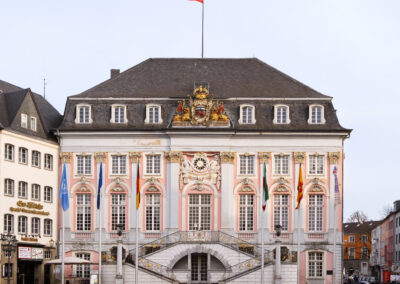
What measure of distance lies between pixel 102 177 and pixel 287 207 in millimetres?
15420

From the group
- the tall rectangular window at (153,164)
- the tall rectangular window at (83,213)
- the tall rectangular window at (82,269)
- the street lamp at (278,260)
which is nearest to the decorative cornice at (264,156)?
the tall rectangular window at (153,164)

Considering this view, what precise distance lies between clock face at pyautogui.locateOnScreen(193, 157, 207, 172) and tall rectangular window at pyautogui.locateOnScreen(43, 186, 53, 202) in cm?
1199

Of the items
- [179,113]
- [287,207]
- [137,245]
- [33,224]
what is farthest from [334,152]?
[33,224]

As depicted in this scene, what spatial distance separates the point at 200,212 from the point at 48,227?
1244cm

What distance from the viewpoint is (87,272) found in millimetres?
81312

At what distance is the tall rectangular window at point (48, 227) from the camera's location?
80.5 meters

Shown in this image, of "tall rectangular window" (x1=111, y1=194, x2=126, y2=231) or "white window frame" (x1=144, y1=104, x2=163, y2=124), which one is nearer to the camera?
"tall rectangular window" (x1=111, y1=194, x2=126, y2=231)

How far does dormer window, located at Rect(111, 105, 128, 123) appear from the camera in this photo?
272 ft

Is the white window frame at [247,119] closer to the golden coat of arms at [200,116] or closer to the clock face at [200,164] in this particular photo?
the golden coat of arms at [200,116]

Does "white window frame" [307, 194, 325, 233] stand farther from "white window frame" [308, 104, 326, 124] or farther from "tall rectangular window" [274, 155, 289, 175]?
"white window frame" [308, 104, 326, 124]

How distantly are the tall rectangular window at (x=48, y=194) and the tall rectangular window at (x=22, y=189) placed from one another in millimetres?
2920

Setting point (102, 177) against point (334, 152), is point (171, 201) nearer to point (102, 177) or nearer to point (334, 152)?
point (102, 177)

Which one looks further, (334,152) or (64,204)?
(334,152)

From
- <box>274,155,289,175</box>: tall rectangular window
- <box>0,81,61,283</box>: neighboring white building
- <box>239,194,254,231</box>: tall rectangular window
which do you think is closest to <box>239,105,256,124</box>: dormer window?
<box>274,155,289,175</box>: tall rectangular window
